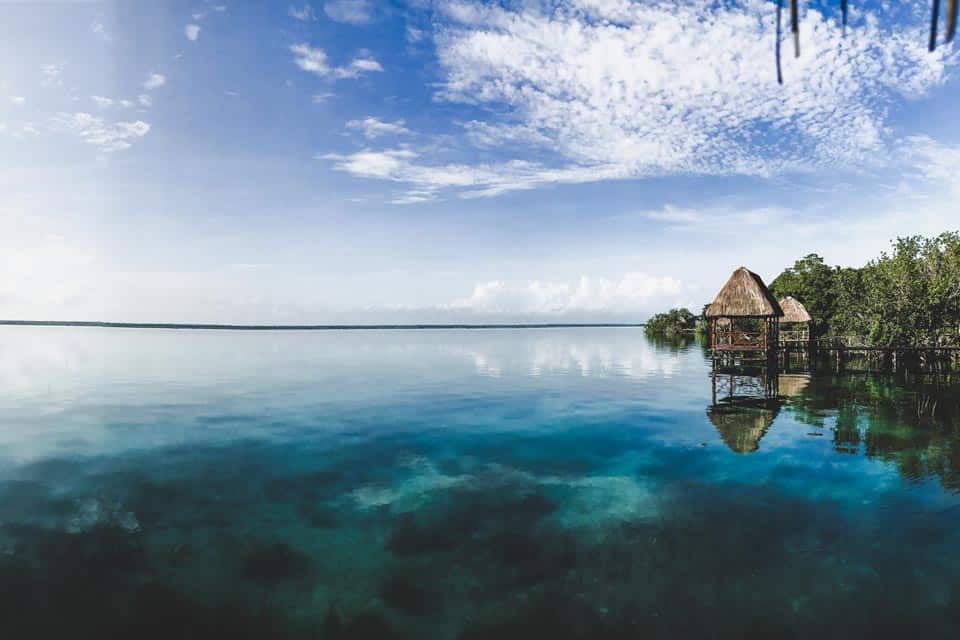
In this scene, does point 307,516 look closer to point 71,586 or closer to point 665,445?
point 71,586

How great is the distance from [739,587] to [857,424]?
44.2 ft

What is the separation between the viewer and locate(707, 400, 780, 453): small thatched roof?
50.4ft

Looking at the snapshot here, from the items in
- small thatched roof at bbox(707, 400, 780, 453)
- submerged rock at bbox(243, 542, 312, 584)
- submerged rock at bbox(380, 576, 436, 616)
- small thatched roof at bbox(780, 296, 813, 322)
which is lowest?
submerged rock at bbox(380, 576, 436, 616)

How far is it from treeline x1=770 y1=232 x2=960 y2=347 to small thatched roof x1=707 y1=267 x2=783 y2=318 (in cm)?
1047

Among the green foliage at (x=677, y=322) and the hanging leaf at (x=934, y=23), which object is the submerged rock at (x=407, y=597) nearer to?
the hanging leaf at (x=934, y=23)

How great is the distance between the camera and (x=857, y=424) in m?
17.5

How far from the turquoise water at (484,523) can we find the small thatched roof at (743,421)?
128 millimetres

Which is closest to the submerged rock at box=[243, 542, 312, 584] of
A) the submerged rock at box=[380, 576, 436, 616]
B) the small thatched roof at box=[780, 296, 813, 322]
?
the submerged rock at box=[380, 576, 436, 616]

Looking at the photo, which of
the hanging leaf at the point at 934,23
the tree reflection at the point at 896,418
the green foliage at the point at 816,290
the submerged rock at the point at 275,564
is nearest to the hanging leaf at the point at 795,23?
the hanging leaf at the point at 934,23

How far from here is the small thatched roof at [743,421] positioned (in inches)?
605

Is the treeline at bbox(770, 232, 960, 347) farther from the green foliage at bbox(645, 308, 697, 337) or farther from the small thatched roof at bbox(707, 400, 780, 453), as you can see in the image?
the green foliage at bbox(645, 308, 697, 337)

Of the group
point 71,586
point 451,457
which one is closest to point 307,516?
point 71,586

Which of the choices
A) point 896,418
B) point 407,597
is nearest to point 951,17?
point 407,597

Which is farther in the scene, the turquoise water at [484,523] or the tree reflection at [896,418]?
the tree reflection at [896,418]
